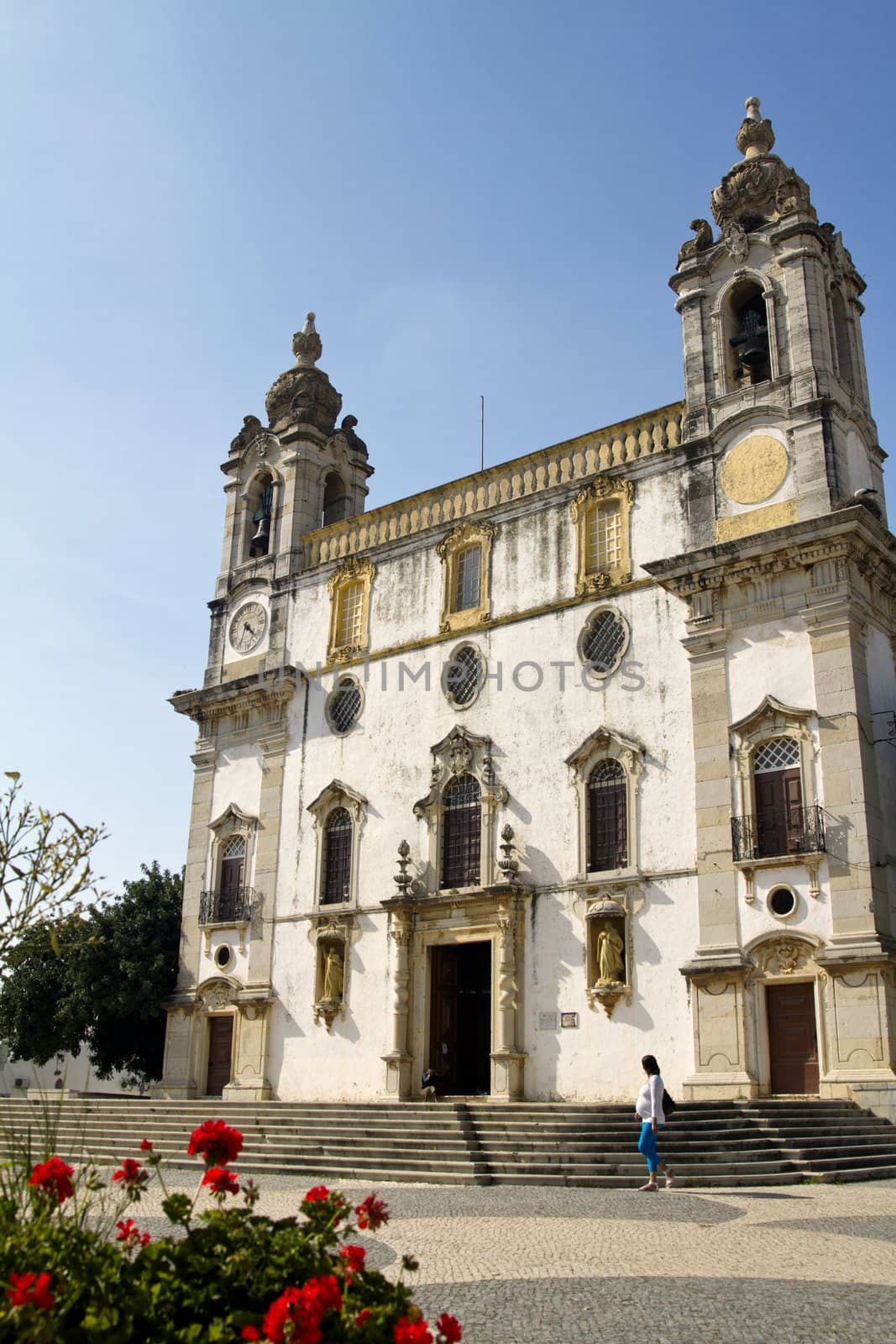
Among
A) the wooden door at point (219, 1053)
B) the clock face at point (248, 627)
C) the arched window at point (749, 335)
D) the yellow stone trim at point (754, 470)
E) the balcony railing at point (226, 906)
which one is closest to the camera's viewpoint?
the yellow stone trim at point (754, 470)

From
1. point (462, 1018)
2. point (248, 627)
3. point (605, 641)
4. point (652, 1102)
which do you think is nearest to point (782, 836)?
point (605, 641)

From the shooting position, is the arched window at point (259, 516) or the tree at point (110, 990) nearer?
the tree at point (110, 990)

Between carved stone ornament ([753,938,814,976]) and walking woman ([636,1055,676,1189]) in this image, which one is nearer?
walking woman ([636,1055,676,1189])

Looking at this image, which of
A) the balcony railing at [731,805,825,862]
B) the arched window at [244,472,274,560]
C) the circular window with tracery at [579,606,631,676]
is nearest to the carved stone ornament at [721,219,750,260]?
the circular window with tracery at [579,606,631,676]

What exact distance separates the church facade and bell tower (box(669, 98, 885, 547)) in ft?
0.20

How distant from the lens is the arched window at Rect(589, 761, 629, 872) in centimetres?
2109

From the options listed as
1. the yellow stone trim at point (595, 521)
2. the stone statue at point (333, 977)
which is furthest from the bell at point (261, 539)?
the stone statue at point (333, 977)

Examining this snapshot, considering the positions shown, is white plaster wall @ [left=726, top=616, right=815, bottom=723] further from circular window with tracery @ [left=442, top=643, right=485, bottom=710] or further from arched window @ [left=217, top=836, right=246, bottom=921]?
arched window @ [left=217, top=836, right=246, bottom=921]

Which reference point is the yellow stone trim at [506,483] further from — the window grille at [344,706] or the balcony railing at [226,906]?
the balcony railing at [226,906]

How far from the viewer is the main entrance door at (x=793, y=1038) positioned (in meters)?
18.2

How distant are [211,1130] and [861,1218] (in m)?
8.10

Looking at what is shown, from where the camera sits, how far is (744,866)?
63.1ft

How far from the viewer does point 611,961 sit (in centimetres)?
2020

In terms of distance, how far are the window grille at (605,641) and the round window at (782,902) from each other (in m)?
5.08
